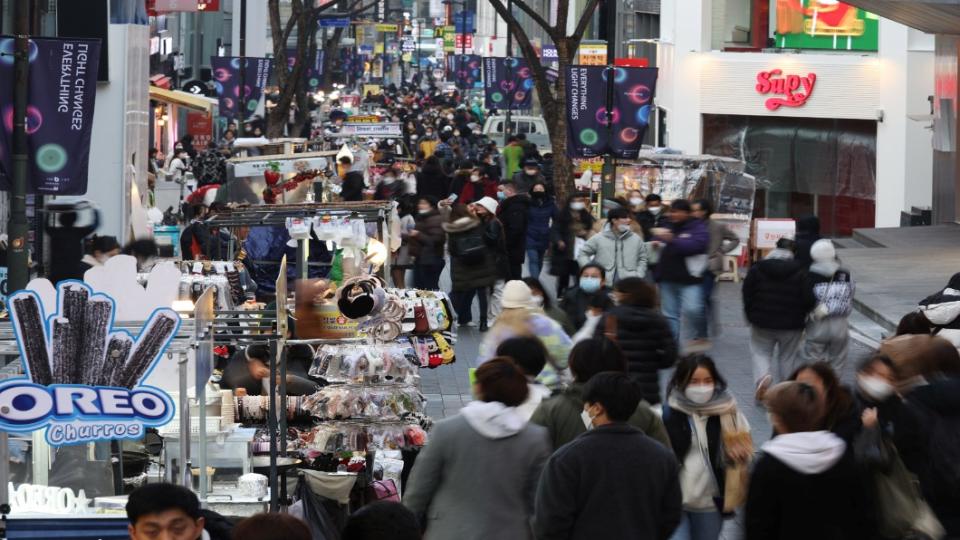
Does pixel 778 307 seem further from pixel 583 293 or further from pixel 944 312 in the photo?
pixel 944 312

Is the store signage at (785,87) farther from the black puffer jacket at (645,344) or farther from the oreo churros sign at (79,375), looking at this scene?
the oreo churros sign at (79,375)

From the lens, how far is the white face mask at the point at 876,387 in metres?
→ 7.13

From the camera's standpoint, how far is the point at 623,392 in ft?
21.4

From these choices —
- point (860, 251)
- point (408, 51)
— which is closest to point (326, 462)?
point (860, 251)

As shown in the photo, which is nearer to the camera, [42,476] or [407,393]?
[42,476]

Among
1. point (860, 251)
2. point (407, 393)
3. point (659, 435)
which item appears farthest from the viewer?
point (860, 251)

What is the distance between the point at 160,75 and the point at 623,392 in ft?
133

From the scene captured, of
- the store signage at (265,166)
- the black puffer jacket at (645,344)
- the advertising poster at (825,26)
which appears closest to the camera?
the black puffer jacket at (645,344)

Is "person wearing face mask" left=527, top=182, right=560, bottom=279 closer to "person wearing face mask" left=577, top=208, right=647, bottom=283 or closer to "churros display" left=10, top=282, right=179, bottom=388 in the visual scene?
"person wearing face mask" left=577, top=208, right=647, bottom=283

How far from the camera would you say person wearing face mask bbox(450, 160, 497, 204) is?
982 inches

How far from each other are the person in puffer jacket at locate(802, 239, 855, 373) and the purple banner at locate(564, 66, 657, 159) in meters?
10.7

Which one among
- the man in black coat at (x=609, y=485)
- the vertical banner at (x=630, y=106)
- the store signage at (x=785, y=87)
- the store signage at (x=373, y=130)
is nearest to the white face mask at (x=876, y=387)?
the man in black coat at (x=609, y=485)

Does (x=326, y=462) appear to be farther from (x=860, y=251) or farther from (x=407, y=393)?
(x=860, y=251)

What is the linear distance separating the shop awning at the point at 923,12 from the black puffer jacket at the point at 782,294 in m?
12.3
